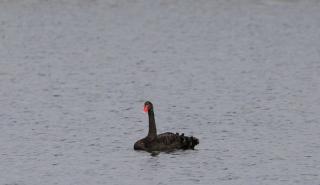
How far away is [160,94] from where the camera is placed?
41812 millimetres

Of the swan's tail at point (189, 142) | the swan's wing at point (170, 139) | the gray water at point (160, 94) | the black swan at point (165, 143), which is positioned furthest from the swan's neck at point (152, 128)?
the swan's tail at point (189, 142)

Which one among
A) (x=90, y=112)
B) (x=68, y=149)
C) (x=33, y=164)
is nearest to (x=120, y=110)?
(x=90, y=112)

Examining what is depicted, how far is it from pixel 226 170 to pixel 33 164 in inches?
182

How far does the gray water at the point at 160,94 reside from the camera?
28.2 m

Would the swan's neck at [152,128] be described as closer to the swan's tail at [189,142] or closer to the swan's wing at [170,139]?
the swan's wing at [170,139]

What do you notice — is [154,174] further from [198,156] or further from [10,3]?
[10,3]

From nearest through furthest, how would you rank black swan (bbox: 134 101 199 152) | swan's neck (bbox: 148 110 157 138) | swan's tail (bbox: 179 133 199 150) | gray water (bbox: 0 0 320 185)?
1. gray water (bbox: 0 0 320 185)
2. swan's tail (bbox: 179 133 199 150)
3. black swan (bbox: 134 101 199 152)
4. swan's neck (bbox: 148 110 157 138)

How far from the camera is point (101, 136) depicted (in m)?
32.5

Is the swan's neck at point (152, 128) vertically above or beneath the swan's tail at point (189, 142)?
above

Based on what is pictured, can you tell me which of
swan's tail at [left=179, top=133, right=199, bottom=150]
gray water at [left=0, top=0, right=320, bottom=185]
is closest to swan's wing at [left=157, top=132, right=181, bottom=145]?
swan's tail at [left=179, top=133, right=199, bottom=150]

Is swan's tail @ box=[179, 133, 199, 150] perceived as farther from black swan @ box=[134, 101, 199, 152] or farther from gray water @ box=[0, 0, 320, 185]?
gray water @ box=[0, 0, 320, 185]

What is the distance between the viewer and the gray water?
2820 cm

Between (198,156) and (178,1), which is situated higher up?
(178,1)

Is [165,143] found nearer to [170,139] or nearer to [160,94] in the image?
[170,139]
